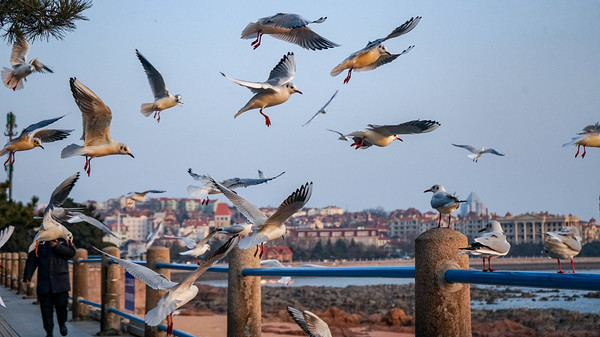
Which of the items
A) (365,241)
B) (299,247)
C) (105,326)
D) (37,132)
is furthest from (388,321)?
(365,241)

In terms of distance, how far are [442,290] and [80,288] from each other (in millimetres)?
8537

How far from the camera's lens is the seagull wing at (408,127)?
14.5ft

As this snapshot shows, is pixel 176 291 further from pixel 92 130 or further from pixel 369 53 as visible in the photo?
pixel 369 53

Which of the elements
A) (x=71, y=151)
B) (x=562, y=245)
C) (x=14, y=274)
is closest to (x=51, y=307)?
(x=71, y=151)

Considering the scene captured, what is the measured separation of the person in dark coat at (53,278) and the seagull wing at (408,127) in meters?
4.26

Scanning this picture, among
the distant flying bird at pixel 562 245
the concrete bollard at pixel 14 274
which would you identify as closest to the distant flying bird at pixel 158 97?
the distant flying bird at pixel 562 245

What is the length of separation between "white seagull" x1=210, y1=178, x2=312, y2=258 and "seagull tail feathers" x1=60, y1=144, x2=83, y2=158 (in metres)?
1.71

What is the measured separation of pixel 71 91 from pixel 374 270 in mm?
2208

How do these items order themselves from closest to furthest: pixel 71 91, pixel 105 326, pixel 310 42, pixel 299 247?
1. pixel 71 91
2. pixel 310 42
3. pixel 105 326
4. pixel 299 247

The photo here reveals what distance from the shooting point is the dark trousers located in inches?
296

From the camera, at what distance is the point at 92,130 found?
4.65 metres

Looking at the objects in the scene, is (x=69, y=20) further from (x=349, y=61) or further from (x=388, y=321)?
(x=388, y=321)

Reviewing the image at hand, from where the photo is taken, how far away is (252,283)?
4.49m

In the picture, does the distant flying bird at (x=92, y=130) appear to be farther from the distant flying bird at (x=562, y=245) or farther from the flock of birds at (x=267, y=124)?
the distant flying bird at (x=562, y=245)
